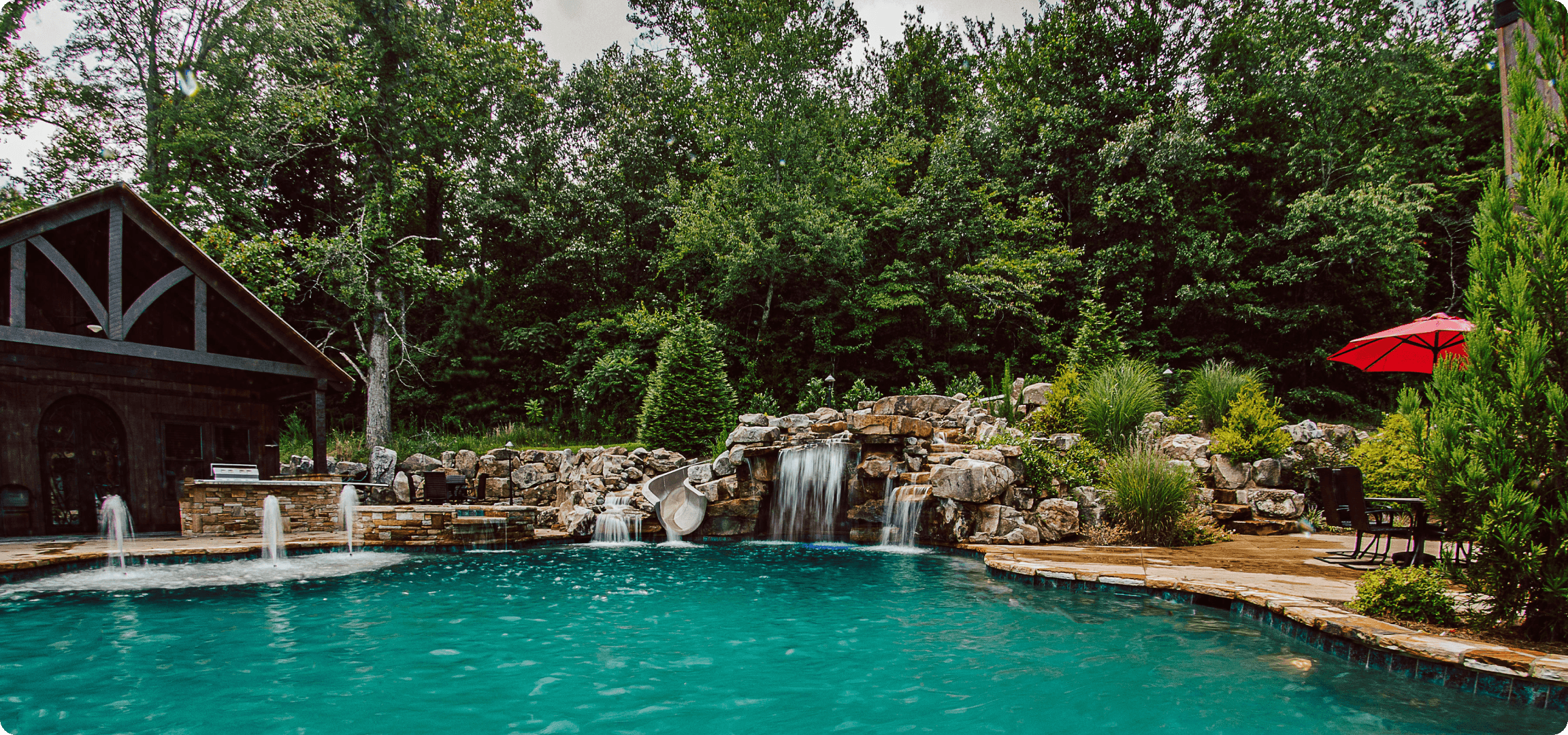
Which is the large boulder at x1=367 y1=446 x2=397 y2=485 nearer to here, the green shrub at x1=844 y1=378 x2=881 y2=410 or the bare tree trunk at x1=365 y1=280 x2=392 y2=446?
the bare tree trunk at x1=365 y1=280 x2=392 y2=446

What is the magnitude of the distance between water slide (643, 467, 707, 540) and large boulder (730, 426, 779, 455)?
3.43 ft

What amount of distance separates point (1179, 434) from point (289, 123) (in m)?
19.6

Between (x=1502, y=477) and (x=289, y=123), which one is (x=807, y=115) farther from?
(x=1502, y=477)

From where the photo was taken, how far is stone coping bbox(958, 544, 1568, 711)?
3.59 m

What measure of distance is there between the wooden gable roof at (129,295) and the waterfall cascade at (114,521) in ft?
6.64

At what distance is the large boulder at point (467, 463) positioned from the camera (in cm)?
1476

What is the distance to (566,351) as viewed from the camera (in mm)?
21125

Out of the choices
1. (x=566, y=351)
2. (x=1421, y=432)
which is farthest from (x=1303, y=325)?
(x=566, y=351)

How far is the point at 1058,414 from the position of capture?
12219 millimetres

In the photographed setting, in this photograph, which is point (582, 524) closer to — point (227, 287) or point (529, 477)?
point (529, 477)

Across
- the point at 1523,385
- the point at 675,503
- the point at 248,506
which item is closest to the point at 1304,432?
the point at 1523,385

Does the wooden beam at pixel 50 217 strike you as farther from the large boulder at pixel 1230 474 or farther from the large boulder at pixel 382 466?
the large boulder at pixel 1230 474

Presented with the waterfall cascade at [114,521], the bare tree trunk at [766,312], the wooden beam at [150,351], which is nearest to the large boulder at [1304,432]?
the bare tree trunk at [766,312]

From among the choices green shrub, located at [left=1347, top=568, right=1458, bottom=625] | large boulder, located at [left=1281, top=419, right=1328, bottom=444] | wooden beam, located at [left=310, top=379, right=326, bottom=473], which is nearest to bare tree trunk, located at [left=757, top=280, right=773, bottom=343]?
wooden beam, located at [left=310, top=379, right=326, bottom=473]
